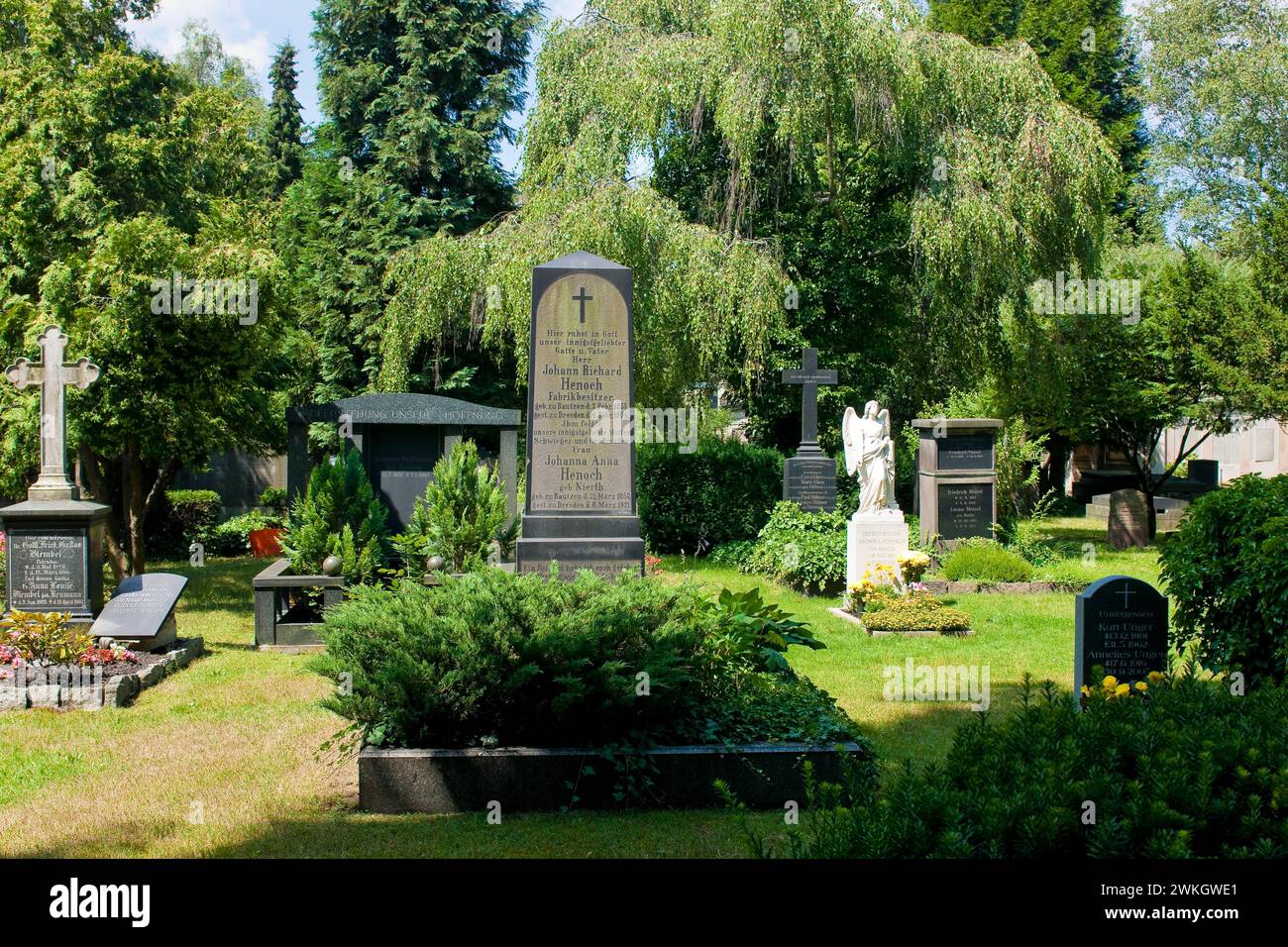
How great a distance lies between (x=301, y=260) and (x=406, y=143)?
4157mm

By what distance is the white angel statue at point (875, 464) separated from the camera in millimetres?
13953

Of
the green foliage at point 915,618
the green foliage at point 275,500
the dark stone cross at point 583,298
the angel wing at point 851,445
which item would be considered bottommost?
the green foliage at point 915,618

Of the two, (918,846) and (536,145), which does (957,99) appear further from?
(918,846)

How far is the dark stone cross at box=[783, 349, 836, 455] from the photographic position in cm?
1875

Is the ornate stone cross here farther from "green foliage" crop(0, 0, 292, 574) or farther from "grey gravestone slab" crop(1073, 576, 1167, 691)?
"grey gravestone slab" crop(1073, 576, 1167, 691)

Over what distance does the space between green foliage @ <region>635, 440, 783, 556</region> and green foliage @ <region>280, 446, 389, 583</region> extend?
6954mm

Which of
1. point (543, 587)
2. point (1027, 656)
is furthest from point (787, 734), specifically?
point (1027, 656)

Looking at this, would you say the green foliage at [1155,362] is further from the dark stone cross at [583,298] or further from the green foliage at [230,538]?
the green foliage at [230,538]

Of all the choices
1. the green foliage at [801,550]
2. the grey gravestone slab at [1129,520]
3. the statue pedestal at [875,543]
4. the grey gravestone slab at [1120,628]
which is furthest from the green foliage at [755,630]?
the grey gravestone slab at [1129,520]

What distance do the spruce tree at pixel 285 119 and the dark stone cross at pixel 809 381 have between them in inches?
866

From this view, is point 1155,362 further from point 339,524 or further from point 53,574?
point 53,574

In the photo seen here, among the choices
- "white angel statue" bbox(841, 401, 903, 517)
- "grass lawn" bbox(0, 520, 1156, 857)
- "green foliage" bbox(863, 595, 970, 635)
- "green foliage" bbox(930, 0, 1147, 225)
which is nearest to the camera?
"grass lawn" bbox(0, 520, 1156, 857)

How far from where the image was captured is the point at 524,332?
17859mm

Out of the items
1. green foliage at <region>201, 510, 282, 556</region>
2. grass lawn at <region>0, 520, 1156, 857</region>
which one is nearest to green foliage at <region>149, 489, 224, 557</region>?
green foliage at <region>201, 510, 282, 556</region>
